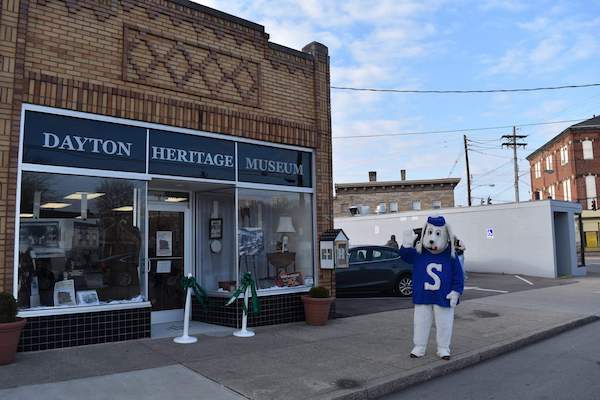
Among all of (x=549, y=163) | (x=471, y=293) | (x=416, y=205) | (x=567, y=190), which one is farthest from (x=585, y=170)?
(x=471, y=293)

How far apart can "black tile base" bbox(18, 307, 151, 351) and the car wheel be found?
317 inches

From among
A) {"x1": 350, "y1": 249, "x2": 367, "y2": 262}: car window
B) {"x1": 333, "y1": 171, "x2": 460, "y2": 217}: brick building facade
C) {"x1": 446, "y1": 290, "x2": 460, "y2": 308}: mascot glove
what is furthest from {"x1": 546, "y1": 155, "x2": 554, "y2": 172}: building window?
{"x1": 446, "y1": 290, "x2": 460, "y2": 308}: mascot glove

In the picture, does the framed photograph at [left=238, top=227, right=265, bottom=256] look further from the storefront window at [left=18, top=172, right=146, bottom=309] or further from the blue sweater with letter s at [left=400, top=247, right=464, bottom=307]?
the blue sweater with letter s at [left=400, top=247, right=464, bottom=307]

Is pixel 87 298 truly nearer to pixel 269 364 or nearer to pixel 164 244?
pixel 164 244

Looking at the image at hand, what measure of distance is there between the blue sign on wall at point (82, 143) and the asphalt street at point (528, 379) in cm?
496

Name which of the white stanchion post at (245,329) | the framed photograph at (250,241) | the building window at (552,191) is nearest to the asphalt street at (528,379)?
the white stanchion post at (245,329)

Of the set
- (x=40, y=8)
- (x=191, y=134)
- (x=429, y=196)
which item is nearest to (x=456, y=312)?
(x=191, y=134)

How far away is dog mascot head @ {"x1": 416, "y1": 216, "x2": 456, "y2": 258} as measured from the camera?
267 inches

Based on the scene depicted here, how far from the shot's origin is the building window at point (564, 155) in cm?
4850

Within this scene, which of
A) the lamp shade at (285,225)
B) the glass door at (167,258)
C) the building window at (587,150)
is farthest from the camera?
the building window at (587,150)

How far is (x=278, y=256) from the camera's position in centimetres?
969

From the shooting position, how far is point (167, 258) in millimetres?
9031

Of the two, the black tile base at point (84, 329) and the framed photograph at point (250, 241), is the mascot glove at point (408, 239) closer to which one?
the framed photograph at point (250, 241)

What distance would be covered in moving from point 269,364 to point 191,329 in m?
2.58
